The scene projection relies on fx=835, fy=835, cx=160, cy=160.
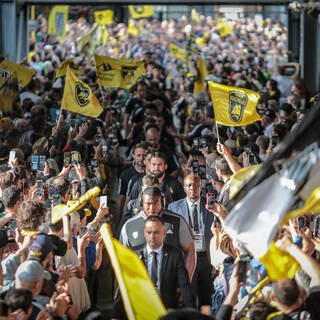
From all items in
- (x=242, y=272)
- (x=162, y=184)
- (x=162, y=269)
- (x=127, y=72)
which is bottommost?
(x=162, y=269)

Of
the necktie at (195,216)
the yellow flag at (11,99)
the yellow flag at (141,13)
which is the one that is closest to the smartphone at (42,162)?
the necktie at (195,216)

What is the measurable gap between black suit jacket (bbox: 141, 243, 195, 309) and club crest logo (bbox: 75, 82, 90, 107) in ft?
16.7

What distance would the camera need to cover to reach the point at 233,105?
1112 cm

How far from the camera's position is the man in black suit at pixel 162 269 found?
26.2ft

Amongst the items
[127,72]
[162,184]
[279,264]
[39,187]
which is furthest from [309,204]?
[127,72]

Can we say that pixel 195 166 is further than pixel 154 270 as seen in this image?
Yes

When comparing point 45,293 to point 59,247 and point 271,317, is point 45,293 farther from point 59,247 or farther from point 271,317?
point 271,317

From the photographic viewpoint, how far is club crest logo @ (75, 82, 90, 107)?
12.8 metres

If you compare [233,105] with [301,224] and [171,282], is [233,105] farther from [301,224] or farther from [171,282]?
[171,282]

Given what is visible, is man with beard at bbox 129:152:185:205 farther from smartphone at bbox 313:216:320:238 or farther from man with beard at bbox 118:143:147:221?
smartphone at bbox 313:216:320:238

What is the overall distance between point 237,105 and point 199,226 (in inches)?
82.8

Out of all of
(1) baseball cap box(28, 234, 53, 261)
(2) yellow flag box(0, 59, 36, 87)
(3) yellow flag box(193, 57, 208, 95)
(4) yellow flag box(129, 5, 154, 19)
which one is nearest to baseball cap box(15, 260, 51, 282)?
(1) baseball cap box(28, 234, 53, 261)

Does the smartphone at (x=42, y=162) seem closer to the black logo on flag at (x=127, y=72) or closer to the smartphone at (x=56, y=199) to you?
the smartphone at (x=56, y=199)

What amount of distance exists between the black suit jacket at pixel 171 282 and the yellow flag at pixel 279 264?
1.43m
